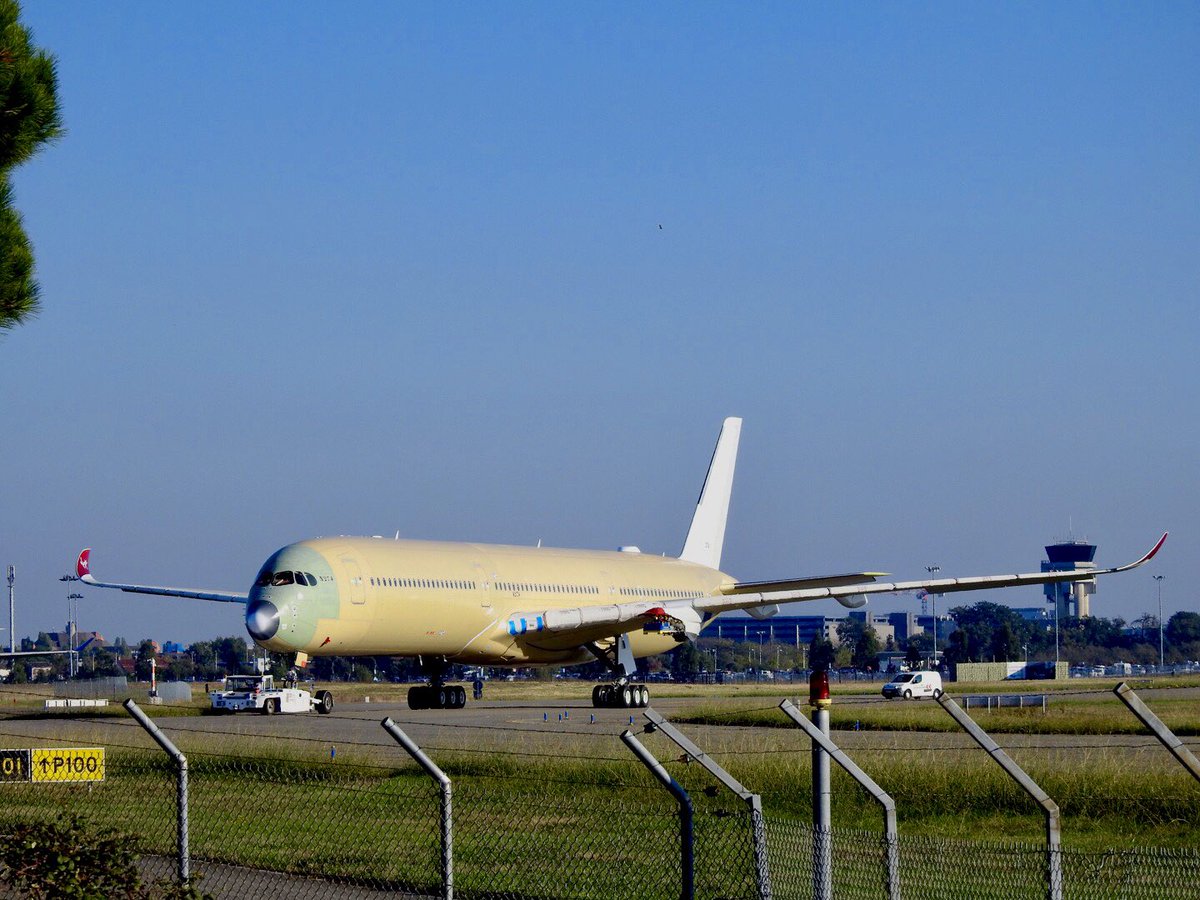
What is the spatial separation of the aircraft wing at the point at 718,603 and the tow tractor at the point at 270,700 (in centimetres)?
630

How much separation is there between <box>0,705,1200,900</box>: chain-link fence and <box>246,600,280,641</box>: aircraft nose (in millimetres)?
17635

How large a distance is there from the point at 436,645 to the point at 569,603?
17.2 feet

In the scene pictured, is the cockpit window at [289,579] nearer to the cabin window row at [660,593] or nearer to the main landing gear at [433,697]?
the main landing gear at [433,697]

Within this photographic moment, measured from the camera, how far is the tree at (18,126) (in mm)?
11945

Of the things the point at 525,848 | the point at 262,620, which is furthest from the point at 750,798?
the point at 262,620

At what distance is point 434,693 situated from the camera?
151 ft

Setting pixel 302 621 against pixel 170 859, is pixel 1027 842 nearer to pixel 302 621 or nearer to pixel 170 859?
pixel 170 859

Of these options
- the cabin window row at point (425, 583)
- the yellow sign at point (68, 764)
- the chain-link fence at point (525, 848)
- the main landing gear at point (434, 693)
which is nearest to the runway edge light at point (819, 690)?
the chain-link fence at point (525, 848)

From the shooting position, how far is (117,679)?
76.2 metres

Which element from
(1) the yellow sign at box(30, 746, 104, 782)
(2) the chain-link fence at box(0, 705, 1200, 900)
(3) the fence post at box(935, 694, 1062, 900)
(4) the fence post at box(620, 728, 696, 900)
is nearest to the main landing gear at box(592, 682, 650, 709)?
(2) the chain-link fence at box(0, 705, 1200, 900)

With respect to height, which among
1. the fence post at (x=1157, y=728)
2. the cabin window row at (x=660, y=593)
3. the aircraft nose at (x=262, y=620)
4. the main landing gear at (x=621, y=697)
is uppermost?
the cabin window row at (x=660, y=593)

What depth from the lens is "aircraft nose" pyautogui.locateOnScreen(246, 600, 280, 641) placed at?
1494 inches

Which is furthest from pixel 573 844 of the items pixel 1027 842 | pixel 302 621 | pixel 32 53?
pixel 302 621

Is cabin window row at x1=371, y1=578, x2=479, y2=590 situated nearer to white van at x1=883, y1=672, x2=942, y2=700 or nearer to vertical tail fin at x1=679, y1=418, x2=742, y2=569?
vertical tail fin at x1=679, y1=418, x2=742, y2=569
